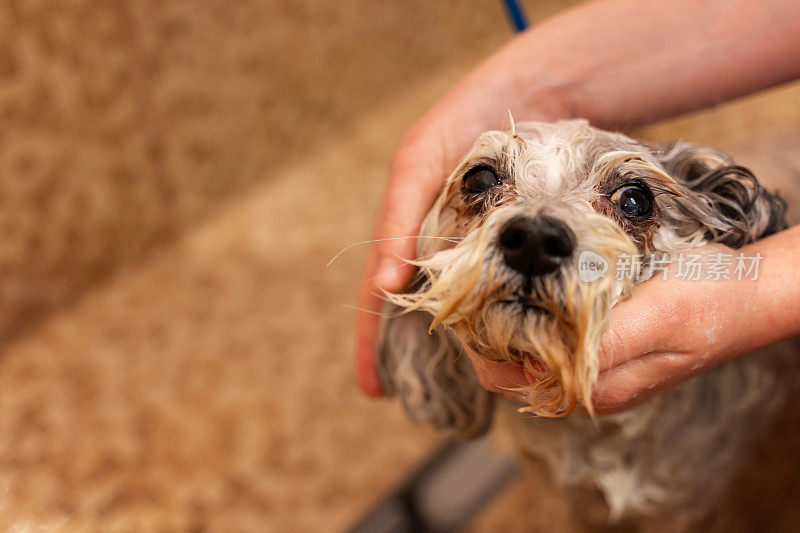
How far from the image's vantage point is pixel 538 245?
22.8 inches

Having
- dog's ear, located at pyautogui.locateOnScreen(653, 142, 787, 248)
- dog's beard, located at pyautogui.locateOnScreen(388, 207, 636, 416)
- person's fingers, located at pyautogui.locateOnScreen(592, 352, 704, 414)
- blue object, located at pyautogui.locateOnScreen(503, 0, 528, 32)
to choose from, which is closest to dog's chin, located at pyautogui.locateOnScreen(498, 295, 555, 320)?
dog's beard, located at pyautogui.locateOnScreen(388, 207, 636, 416)

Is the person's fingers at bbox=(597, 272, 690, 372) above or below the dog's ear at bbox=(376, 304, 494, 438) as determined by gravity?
above

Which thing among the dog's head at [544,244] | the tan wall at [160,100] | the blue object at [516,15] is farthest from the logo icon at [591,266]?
the tan wall at [160,100]

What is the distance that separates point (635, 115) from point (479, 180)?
1.31ft

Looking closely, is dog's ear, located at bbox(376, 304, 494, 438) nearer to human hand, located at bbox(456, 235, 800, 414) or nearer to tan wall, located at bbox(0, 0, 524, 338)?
human hand, located at bbox(456, 235, 800, 414)

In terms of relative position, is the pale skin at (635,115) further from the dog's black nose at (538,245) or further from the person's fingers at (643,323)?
the dog's black nose at (538,245)

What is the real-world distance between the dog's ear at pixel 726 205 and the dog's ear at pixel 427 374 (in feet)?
1.17

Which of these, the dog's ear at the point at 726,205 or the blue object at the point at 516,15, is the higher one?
the blue object at the point at 516,15

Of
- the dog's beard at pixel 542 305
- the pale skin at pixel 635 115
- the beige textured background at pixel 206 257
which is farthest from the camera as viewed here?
the beige textured background at pixel 206 257

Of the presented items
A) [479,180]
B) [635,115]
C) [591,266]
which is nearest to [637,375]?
[591,266]

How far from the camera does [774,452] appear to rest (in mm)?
1629

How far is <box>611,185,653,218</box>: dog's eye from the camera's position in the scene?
73 centimetres

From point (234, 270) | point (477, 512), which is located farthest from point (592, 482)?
point (234, 270)

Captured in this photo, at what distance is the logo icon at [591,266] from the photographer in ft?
1.90
